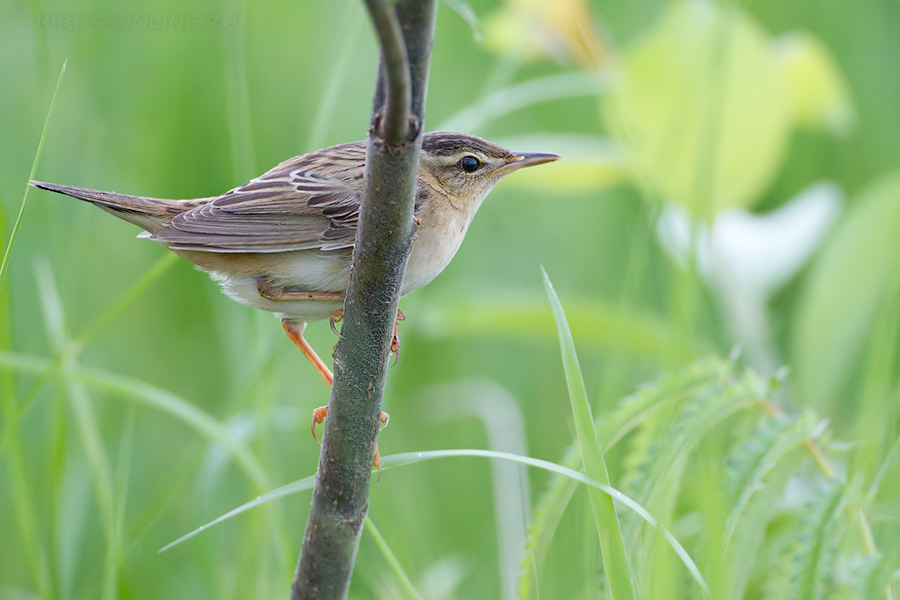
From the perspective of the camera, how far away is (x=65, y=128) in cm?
495

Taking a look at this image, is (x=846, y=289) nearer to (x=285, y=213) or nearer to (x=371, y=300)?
(x=285, y=213)

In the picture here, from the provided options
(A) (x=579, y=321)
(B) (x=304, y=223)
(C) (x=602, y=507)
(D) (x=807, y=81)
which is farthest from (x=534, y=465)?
(D) (x=807, y=81)

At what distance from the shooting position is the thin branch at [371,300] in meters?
1.34

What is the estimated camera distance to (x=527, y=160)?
108 inches

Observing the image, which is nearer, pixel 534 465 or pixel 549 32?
pixel 534 465

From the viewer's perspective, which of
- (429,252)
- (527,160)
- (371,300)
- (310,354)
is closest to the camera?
(371,300)

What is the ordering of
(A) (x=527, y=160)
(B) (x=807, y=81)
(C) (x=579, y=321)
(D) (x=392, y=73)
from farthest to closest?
(B) (x=807, y=81)
(C) (x=579, y=321)
(A) (x=527, y=160)
(D) (x=392, y=73)

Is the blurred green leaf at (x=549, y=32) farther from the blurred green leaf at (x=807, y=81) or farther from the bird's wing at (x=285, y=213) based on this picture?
the bird's wing at (x=285, y=213)

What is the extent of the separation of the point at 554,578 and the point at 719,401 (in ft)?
2.81

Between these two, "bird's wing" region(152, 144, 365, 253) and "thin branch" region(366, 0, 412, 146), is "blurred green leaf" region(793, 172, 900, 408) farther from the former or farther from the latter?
"thin branch" region(366, 0, 412, 146)

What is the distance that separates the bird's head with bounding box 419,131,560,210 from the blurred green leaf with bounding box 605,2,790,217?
1.92 feet

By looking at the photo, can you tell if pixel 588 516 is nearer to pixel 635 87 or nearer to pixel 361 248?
pixel 361 248

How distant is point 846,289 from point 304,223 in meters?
1.73

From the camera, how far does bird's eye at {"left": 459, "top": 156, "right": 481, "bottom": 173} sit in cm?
279
